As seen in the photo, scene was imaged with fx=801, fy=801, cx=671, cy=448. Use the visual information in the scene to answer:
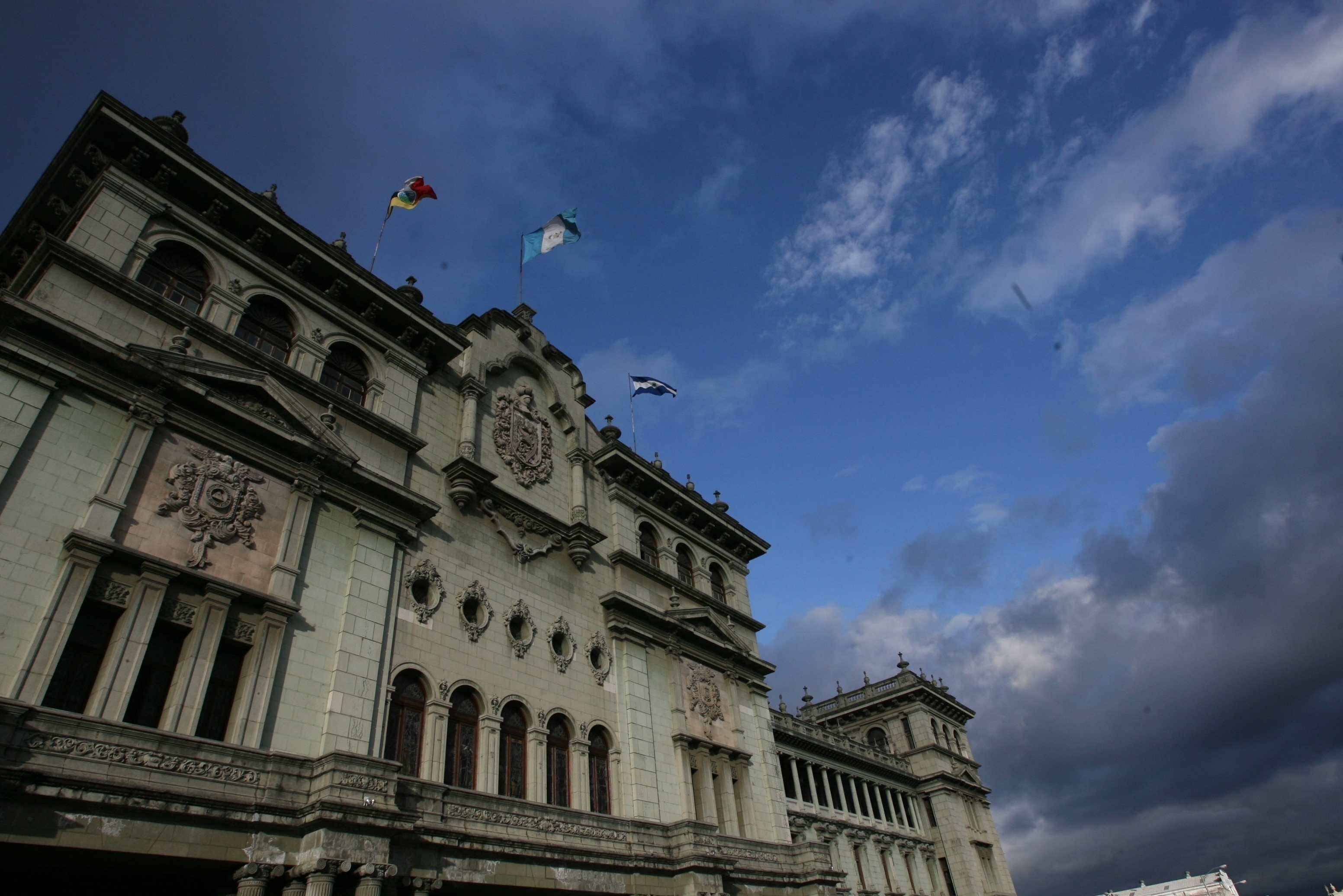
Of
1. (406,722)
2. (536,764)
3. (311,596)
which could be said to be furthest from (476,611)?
(311,596)

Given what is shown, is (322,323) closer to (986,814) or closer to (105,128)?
(105,128)

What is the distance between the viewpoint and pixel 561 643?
85.3 ft

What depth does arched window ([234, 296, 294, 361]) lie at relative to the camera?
2141cm

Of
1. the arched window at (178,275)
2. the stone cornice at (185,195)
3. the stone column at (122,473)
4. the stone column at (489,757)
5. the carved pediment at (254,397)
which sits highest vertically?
the stone cornice at (185,195)

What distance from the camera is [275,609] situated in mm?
17969

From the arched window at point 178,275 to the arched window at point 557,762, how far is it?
15.1m

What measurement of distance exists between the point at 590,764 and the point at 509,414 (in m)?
12.0

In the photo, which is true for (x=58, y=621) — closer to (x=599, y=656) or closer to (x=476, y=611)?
(x=476, y=611)

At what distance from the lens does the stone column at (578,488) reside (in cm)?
2902

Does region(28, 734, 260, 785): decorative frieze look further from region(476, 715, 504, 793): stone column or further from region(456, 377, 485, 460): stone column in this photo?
region(456, 377, 485, 460): stone column

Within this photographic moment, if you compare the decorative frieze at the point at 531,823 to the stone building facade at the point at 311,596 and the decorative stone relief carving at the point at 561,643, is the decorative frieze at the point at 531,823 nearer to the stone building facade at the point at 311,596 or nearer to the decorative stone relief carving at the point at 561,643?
the stone building facade at the point at 311,596

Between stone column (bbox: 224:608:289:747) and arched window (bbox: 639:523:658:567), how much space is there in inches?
660

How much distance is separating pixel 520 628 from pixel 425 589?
3631 millimetres

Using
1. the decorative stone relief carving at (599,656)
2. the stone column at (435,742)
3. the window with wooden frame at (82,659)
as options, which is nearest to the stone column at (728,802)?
the decorative stone relief carving at (599,656)
